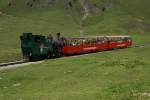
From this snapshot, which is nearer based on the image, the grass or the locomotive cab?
the grass

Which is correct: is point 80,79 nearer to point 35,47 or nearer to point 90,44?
point 35,47

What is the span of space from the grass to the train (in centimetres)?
1442

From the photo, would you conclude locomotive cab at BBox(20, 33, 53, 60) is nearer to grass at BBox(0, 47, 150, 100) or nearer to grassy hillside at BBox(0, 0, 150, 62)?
grass at BBox(0, 47, 150, 100)

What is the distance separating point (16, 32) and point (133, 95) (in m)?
126

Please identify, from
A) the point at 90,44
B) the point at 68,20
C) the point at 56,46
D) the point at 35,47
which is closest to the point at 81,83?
the point at 35,47

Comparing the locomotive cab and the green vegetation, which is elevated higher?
the locomotive cab

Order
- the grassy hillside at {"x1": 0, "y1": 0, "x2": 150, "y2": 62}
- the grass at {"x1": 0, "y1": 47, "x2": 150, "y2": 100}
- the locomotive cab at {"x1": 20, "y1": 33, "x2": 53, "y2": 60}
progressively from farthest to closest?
the grassy hillside at {"x1": 0, "y1": 0, "x2": 150, "y2": 62}, the locomotive cab at {"x1": 20, "y1": 33, "x2": 53, "y2": 60}, the grass at {"x1": 0, "y1": 47, "x2": 150, "y2": 100}

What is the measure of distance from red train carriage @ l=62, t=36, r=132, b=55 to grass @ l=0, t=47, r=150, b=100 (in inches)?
828

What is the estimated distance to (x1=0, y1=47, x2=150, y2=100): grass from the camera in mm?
25875

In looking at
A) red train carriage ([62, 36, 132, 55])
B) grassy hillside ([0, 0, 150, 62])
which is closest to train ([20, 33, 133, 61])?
red train carriage ([62, 36, 132, 55])

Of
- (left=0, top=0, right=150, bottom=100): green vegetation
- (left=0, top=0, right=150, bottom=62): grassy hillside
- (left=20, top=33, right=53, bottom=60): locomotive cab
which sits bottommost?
(left=0, top=0, right=150, bottom=100): green vegetation


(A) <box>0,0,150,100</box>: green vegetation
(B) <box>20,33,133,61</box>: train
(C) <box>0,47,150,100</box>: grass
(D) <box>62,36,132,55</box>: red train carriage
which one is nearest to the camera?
(C) <box>0,47,150,100</box>: grass

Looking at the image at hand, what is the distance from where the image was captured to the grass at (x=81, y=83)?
84.9 feet

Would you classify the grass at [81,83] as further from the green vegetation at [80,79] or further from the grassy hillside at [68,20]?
the grassy hillside at [68,20]
